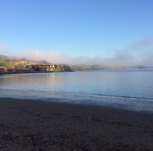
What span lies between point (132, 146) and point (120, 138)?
0.93 metres

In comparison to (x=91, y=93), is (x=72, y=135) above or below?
above

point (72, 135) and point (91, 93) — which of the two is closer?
point (72, 135)

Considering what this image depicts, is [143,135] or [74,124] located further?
[74,124]

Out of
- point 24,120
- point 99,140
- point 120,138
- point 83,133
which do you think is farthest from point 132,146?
point 24,120

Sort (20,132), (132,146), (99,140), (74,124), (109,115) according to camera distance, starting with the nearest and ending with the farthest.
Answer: (132,146), (99,140), (20,132), (74,124), (109,115)

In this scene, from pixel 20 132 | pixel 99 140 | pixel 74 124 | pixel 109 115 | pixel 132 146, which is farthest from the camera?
pixel 109 115

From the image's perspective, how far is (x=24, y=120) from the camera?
33.0 ft

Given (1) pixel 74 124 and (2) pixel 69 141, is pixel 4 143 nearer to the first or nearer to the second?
(2) pixel 69 141

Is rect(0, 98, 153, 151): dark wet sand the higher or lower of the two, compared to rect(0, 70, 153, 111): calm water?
higher

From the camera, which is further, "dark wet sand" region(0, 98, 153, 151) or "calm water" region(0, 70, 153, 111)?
"calm water" region(0, 70, 153, 111)

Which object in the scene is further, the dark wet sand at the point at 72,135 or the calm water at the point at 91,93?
the calm water at the point at 91,93

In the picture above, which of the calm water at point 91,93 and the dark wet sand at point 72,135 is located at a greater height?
the dark wet sand at point 72,135

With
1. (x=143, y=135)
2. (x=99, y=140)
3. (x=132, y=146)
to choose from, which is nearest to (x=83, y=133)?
(x=99, y=140)

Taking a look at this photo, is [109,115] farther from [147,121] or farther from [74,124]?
[74,124]
